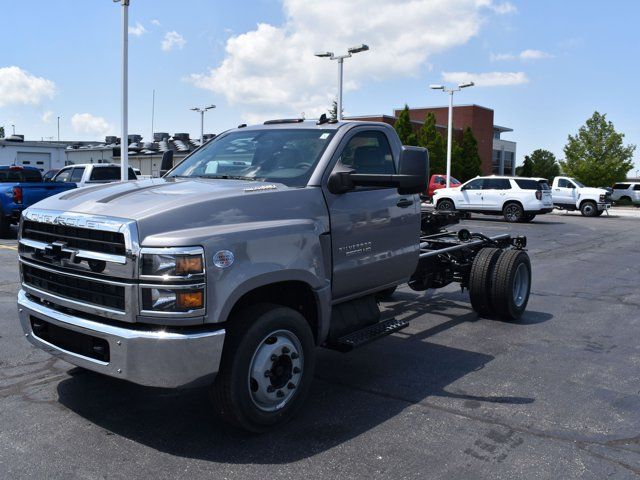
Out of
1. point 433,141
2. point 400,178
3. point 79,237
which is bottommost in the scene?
point 79,237

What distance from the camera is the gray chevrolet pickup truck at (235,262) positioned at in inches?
137

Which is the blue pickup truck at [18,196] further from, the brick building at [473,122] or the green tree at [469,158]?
the brick building at [473,122]

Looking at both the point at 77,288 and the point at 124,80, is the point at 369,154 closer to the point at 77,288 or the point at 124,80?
the point at 77,288

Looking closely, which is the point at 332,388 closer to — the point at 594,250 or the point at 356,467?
the point at 356,467

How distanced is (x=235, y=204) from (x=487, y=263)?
4.23 m

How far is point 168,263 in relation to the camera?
11.3ft

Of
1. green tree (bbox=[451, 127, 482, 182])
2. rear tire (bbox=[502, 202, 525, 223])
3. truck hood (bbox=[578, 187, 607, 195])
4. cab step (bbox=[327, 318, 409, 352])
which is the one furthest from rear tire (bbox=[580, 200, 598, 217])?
cab step (bbox=[327, 318, 409, 352])

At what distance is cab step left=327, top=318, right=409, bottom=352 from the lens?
184 inches

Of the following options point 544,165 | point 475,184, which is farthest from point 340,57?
point 544,165

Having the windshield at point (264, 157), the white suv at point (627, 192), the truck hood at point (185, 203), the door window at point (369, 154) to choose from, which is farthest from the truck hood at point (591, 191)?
the truck hood at point (185, 203)

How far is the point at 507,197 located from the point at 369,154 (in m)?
21.6

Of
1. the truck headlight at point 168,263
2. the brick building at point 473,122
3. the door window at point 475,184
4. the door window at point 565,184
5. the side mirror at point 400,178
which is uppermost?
the brick building at point 473,122

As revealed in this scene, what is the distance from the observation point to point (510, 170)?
81.9m

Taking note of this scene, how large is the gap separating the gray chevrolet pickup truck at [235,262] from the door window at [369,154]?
1 centimetres
